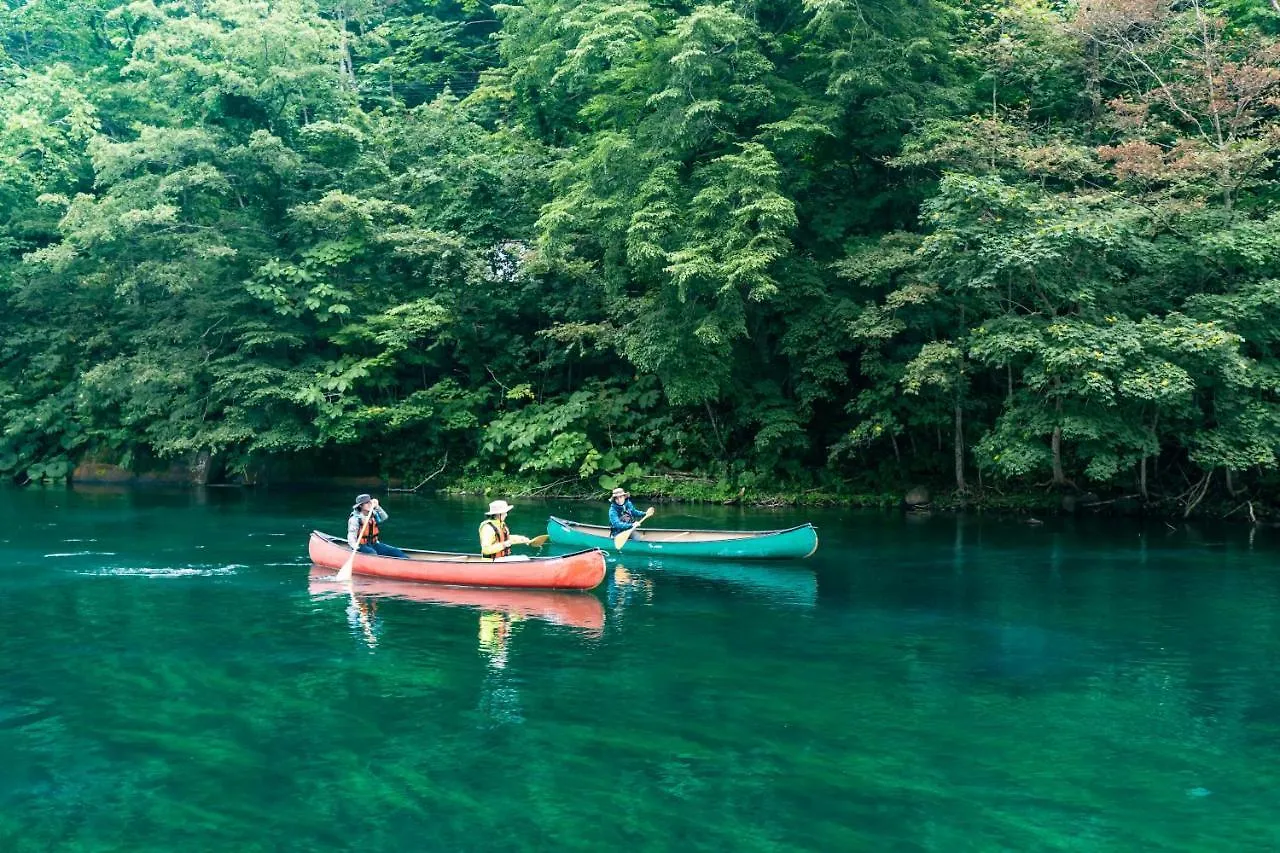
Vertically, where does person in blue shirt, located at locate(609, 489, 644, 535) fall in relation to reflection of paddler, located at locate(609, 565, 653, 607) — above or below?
above

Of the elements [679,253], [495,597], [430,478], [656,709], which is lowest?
[656,709]

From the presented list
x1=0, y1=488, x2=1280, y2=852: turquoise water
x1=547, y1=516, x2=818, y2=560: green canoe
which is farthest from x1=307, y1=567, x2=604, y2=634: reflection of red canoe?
x1=547, y1=516, x2=818, y2=560: green canoe

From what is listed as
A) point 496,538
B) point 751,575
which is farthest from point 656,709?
point 751,575

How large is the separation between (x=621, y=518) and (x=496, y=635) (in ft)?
22.3

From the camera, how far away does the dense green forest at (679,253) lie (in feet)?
71.5

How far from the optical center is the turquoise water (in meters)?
7.91

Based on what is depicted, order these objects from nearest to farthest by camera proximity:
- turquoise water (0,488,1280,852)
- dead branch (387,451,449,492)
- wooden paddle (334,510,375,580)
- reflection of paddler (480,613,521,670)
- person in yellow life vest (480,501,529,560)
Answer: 1. turquoise water (0,488,1280,852)
2. reflection of paddler (480,613,521,670)
3. person in yellow life vest (480,501,529,560)
4. wooden paddle (334,510,375,580)
5. dead branch (387,451,449,492)

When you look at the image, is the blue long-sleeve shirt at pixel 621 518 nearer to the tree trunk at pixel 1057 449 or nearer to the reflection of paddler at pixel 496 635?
the reflection of paddler at pixel 496 635

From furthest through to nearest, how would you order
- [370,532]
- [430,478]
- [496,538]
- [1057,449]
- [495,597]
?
1. [430,478]
2. [1057,449]
3. [370,532]
4. [496,538]
5. [495,597]

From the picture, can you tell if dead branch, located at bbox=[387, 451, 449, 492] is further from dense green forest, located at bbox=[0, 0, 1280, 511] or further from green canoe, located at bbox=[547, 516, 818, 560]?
green canoe, located at bbox=[547, 516, 818, 560]

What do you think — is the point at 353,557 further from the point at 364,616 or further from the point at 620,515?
the point at 620,515

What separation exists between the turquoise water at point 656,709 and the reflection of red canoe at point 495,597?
106 millimetres

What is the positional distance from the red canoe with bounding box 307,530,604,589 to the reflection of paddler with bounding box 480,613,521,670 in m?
1.21

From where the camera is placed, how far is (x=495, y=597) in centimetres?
1625
